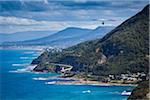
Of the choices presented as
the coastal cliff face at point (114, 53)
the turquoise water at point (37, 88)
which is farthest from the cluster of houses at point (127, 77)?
the turquoise water at point (37, 88)

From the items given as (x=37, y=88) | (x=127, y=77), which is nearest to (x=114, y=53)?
(x=127, y=77)

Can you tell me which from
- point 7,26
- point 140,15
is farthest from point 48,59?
point 7,26

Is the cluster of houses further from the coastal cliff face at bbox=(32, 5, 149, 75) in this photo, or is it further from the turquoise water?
the turquoise water

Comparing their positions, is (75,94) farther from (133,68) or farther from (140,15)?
(140,15)

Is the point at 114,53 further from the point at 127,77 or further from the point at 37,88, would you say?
the point at 37,88

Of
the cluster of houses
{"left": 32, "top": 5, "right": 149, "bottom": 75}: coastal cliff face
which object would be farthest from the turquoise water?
{"left": 32, "top": 5, "right": 149, "bottom": 75}: coastal cliff face
